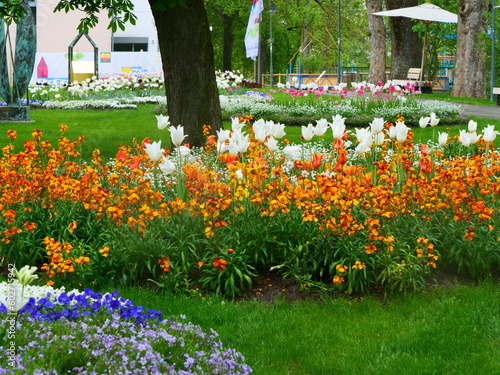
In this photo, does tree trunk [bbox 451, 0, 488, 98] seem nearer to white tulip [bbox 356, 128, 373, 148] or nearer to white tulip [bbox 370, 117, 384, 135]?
white tulip [bbox 370, 117, 384, 135]

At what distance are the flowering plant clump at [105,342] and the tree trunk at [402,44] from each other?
25792mm

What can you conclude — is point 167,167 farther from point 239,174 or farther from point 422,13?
point 422,13

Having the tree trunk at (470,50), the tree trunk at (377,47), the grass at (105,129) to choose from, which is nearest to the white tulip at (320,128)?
the grass at (105,129)

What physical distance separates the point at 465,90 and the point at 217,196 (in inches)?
885

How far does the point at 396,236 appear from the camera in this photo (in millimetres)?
5520

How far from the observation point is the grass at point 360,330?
13.6 feet

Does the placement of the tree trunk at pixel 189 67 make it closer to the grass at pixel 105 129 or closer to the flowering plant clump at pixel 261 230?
the grass at pixel 105 129

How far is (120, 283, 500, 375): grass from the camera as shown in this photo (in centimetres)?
416

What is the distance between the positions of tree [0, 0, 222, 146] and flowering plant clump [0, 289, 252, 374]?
21.6ft

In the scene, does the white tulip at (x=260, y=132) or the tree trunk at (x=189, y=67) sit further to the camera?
the tree trunk at (x=189, y=67)

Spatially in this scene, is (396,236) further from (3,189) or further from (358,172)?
(3,189)

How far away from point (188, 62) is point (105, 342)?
740cm

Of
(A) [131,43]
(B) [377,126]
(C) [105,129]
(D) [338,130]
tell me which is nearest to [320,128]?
(D) [338,130]

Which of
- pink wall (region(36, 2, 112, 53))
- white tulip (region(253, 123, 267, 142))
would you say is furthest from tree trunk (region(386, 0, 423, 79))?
white tulip (region(253, 123, 267, 142))
